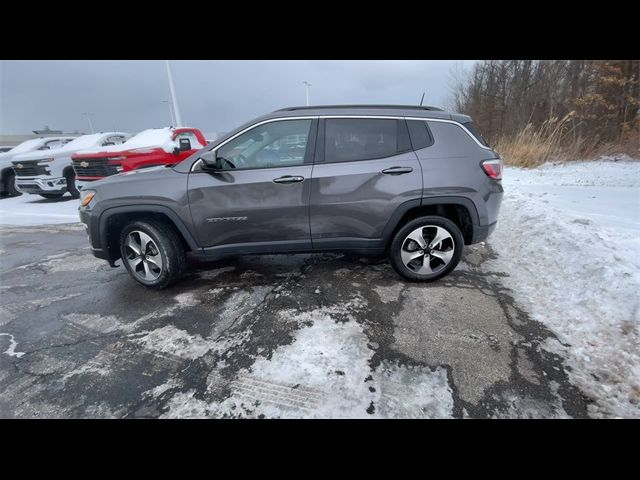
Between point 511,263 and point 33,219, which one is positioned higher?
point 33,219

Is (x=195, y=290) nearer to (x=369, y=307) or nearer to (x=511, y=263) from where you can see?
(x=369, y=307)

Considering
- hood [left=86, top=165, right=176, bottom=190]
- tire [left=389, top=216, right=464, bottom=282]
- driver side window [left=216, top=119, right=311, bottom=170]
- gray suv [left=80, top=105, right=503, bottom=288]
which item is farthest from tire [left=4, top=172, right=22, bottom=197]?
tire [left=389, top=216, right=464, bottom=282]

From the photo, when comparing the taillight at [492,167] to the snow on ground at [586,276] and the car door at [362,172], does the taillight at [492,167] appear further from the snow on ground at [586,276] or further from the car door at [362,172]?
the snow on ground at [586,276]

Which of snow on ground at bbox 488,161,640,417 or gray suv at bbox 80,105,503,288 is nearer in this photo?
snow on ground at bbox 488,161,640,417

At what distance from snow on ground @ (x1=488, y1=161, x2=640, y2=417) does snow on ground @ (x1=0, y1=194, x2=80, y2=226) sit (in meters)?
8.95

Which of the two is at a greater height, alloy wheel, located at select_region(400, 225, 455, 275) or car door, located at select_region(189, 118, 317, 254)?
car door, located at select_region(189, 118, 317, 254)

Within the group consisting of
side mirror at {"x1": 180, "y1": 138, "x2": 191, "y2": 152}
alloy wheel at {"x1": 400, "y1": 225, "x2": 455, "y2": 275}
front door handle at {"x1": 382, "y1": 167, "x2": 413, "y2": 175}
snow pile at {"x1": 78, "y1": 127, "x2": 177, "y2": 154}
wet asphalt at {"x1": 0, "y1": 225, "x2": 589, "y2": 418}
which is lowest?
wet asphalt at {"x1": 0, "y1": 225, "x2": 589, "y2": 418}

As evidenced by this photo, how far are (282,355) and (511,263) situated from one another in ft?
10.4

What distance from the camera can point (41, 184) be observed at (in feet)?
28.7

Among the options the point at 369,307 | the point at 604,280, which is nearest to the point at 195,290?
the point at 369,307

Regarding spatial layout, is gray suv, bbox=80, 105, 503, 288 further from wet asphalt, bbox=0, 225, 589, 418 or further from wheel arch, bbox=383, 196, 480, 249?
wet asphalt, bbox=0, 225, 589, 418

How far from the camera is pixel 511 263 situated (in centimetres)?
379

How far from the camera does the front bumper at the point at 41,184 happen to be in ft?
28.6

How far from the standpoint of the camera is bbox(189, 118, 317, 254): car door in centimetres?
304
